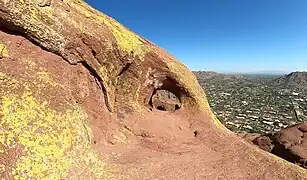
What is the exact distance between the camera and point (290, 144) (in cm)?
3109

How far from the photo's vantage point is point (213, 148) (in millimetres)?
20578

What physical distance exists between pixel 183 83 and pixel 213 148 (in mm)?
6451

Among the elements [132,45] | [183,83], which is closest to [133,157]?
[132,45]

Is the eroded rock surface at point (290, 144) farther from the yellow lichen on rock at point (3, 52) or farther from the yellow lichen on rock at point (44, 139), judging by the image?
the yellow lichen on rock at point (3, 52)

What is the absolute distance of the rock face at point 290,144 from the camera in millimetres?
29141

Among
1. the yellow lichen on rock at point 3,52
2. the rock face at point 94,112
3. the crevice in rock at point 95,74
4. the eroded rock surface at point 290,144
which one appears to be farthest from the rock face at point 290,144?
the yellow lichen on rock at point 3,52

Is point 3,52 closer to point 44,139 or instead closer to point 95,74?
point 44,139

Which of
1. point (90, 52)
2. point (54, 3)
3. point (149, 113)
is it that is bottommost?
point (149, 113)

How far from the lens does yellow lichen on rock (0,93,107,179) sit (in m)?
12.4

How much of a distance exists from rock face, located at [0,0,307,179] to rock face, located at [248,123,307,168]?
10.2m

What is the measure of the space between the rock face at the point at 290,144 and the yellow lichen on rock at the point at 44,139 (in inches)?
819

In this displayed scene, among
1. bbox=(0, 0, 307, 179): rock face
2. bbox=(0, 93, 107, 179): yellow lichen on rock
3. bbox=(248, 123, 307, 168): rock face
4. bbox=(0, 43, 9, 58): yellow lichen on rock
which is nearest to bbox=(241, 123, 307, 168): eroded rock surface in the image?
bbox=(248, 123, 307, 168): rock face

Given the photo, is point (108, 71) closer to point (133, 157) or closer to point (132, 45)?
point (132, 45)

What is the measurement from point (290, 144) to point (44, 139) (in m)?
25.2
